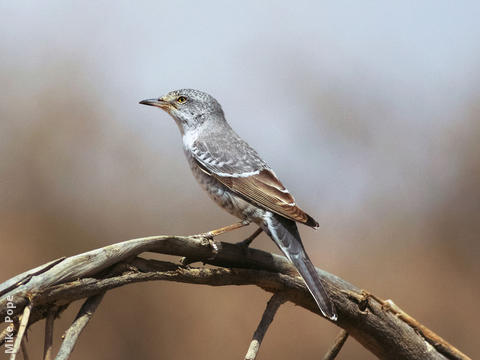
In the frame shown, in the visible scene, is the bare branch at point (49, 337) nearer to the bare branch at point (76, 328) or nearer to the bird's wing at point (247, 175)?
the bare branch at point (76, 328)

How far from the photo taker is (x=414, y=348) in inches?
95.4

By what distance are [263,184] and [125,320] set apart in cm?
180

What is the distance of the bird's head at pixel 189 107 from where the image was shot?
14.7 feet

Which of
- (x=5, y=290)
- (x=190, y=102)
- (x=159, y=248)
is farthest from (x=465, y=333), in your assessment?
(x=5, y=290)

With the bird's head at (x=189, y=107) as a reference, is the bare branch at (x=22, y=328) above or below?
below

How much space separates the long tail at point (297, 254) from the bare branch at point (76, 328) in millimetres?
962

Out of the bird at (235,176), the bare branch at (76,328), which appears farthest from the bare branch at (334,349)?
the bare branch at (76,328)

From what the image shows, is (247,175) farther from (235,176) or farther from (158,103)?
(158,103)

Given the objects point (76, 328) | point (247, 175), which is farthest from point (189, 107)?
point (76, 328)

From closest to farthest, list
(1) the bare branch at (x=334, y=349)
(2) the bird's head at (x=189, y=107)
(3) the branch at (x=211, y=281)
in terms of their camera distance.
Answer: (3) the branch at (x=211, y=281), (1) the bare branch at (x=334, y=349), (2) the bird's head at (x=189, y=107)

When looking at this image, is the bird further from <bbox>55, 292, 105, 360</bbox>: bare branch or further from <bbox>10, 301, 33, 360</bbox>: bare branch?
<bbox>10, 301, 33, 360</bbox>: bare branch

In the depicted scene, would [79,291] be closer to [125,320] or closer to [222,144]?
[222,144]

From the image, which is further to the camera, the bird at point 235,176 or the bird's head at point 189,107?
the bird's head at point 189,107

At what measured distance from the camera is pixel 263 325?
2.07 meters
